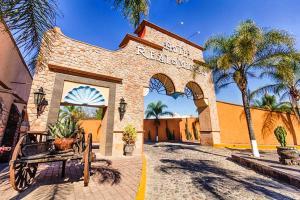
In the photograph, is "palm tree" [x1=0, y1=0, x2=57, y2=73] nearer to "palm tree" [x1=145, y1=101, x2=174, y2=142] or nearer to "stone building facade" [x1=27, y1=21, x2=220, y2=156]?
"stone building facade" [x1=27, y1=21, x2=220, y2=156]

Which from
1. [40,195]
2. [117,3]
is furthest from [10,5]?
[40,195]

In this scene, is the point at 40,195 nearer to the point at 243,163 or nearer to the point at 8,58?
the point at 8,58

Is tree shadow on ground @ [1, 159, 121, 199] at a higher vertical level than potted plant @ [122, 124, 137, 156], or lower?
lower

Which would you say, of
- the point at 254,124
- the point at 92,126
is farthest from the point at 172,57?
the point at 92,126

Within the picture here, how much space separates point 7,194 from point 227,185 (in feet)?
16.3

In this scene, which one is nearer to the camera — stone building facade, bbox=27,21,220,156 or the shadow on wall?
stone building facade, bbox=27,21,220,156

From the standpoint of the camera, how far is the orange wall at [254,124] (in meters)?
13.6

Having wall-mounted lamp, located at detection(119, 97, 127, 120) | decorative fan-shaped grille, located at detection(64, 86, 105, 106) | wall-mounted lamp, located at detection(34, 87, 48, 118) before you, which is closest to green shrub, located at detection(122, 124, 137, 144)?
wall-mounted lamp, located at detection(119, 97, 127, 120)

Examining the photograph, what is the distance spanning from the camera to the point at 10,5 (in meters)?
2.08

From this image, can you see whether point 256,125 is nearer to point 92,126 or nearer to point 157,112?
point 157,112

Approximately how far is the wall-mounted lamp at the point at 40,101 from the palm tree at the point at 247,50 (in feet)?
30.1

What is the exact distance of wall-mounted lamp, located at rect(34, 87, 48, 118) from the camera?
6.46 meters

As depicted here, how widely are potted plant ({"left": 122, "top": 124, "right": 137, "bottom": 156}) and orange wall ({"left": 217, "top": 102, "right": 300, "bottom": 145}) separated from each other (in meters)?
8.43

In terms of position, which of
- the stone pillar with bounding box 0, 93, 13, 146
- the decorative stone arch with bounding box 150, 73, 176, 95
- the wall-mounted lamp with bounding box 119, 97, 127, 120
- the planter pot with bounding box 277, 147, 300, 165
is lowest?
the planter pot with bounding box 277, 147, 300, 165
